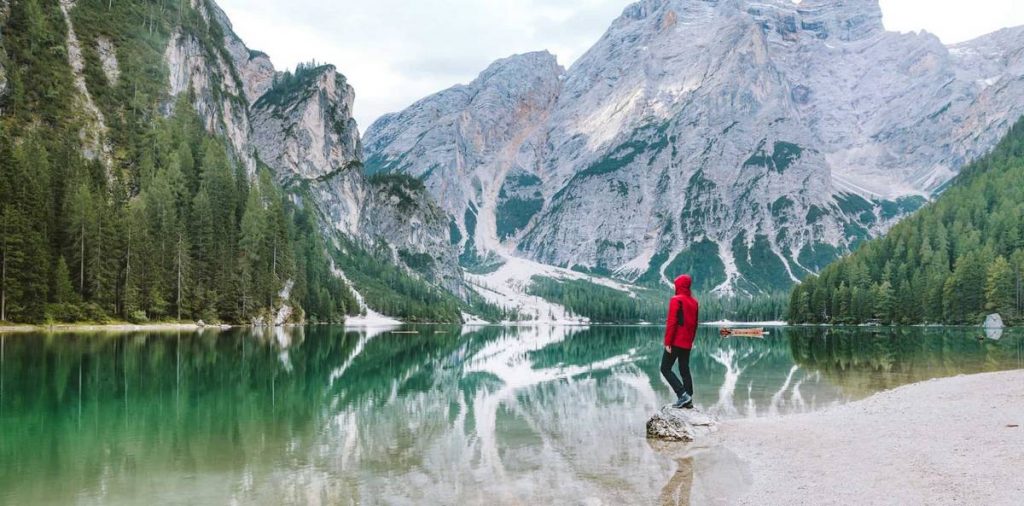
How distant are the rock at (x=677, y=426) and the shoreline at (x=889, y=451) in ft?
1.93

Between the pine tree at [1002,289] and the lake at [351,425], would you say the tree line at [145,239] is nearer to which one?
the lake at [351,425]

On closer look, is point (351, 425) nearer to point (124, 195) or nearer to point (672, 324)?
point (672, 324)

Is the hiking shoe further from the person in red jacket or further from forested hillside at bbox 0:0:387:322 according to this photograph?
forested hillside at bbox 0:0:387:322

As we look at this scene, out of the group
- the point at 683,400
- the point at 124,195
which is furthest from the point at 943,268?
the point at 124,195

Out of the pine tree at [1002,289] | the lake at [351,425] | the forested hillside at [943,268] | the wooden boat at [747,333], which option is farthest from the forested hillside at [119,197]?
the pine tree at [1002,289]

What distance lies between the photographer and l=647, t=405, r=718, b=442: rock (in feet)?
65.8

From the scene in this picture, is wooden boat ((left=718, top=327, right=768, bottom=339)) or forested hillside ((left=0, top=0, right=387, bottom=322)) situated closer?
forested hillside ((left=0, top=0, right=387, bottom=322))

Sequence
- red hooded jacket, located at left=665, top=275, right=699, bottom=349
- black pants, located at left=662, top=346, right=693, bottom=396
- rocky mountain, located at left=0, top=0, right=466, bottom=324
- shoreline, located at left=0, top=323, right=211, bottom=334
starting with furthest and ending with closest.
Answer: rocky mountain, located at left=0, top=0, right=466, bottom=324
shoreline, located at left=0, top=323, right=211, bottom=334
black pants, located at left=662, top=346, right=693, bottom=396
red hooded jacket, located at left=665, top=275, right=699, bottom=349

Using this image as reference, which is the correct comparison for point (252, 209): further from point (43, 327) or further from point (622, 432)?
point (622, 432)

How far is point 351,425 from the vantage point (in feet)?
75.3

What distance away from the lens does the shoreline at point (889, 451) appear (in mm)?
13062

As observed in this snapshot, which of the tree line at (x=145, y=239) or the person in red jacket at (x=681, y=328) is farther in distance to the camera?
the tree line at (x=145, y=239)

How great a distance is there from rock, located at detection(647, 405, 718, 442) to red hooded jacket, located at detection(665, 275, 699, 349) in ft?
6.89

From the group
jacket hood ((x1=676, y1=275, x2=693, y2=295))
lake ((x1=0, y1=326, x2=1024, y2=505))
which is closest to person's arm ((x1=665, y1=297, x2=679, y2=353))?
jacket hood ((x1=676, y1=275, x2=693, y2=295))
